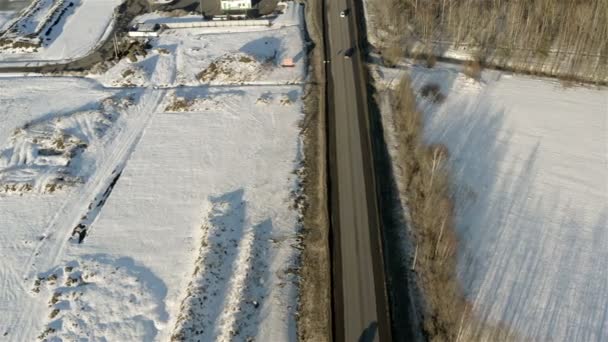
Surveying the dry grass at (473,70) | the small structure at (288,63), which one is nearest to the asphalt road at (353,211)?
the small structure at (288,63)

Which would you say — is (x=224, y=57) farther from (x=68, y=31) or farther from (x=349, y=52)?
(x=68, y=31)

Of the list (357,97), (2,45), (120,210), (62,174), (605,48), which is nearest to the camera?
(120,210)

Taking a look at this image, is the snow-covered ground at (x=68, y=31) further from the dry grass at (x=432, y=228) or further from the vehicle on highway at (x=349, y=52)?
the dry grass at (x=432, y=228)

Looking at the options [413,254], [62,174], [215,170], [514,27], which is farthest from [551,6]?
[62,174]

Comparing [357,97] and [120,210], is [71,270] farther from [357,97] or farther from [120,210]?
[357,97]

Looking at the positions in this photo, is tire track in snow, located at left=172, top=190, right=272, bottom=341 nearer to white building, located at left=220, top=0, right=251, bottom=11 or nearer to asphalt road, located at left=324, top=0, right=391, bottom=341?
asphalt road, located at left=324, top=0, right=391, bottom=341

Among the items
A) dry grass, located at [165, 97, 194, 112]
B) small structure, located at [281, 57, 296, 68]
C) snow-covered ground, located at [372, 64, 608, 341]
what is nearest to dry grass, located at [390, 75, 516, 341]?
snow-covered ground, located at [372, 64, 608, 341]

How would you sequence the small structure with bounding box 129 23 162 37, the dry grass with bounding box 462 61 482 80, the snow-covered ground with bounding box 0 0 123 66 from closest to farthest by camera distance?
the dry grass with bounding box 462 61 482 80 < the snow-covered ground with bounding box 0 0 123 66 < the small structure with bounding box 129 23 162 37
